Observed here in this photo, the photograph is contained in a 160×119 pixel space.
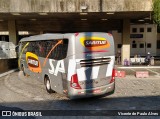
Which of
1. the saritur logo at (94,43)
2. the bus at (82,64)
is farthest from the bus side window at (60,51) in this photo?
the saritur logo at (94,43)

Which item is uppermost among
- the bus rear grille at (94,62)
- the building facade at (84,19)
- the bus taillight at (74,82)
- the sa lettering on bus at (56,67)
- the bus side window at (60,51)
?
the building facade at (84,19)

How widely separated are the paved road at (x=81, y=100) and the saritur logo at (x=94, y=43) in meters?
2.70

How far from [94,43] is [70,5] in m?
8.35

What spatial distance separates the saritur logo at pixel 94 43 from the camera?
763 centimetres

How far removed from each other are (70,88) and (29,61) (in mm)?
6197

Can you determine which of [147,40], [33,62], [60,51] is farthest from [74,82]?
[147,40]

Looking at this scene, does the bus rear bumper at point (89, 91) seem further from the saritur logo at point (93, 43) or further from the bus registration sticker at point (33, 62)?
the bus registration sticker at point (33, 62)

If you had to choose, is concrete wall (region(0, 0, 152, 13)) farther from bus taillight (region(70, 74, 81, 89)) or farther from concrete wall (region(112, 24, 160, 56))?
concrete wall (region(112, 24, 160, 56))

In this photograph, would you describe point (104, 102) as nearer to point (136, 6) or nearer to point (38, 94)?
point (38, 94)

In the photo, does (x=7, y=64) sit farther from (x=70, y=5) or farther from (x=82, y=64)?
(x=82, y=64)

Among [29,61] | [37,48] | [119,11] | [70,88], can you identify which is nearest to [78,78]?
[70,88]

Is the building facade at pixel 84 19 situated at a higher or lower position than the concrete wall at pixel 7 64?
higher

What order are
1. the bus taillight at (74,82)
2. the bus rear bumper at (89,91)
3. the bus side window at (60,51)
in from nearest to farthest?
the bus taillight at (74,82)
the bus rear bumper at (89,91)
the bus side window at (60,51)

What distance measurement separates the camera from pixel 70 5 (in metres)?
14.9
